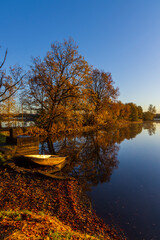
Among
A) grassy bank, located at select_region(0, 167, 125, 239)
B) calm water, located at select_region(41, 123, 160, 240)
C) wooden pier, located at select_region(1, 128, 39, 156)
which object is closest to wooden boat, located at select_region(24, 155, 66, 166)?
calm water, located at select_region(41, 123, 160, 240)

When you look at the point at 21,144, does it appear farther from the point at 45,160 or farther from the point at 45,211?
the point at 45,211

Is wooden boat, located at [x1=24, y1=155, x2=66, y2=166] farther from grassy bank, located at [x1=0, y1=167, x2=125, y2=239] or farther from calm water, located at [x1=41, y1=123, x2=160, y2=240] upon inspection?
grassy bank, located at [x1=0, y1=167, x2=125, y2=239]

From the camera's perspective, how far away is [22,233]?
121 inches

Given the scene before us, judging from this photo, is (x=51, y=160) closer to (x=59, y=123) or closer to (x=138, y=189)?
(x=138, y=189)

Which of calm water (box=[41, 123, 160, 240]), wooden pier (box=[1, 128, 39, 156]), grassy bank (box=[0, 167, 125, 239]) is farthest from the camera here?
wooden pier (box=[1, 128, 39, 156])

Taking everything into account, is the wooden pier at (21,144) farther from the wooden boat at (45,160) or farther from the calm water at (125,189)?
the calm water at (125,189)

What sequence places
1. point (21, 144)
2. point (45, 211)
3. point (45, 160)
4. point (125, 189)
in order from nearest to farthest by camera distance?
point (45, 211) → point (125, 189) → point (45, 160) → point (21, 144)

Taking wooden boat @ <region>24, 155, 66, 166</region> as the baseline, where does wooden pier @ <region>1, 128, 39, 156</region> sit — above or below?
above

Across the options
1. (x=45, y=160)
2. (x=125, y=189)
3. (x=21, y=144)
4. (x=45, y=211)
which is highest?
(x=21, y=144)

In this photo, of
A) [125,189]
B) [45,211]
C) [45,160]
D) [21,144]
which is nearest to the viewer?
[45,211]

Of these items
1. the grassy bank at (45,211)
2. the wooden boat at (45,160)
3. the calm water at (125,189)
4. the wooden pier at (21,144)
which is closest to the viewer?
the grassy bank at (45,211)

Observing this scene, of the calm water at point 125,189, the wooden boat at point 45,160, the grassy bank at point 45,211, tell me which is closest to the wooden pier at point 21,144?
the wooden boat at point 45,160

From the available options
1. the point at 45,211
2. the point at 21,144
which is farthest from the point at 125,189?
the point at 21,144

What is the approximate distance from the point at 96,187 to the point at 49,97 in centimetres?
2095
